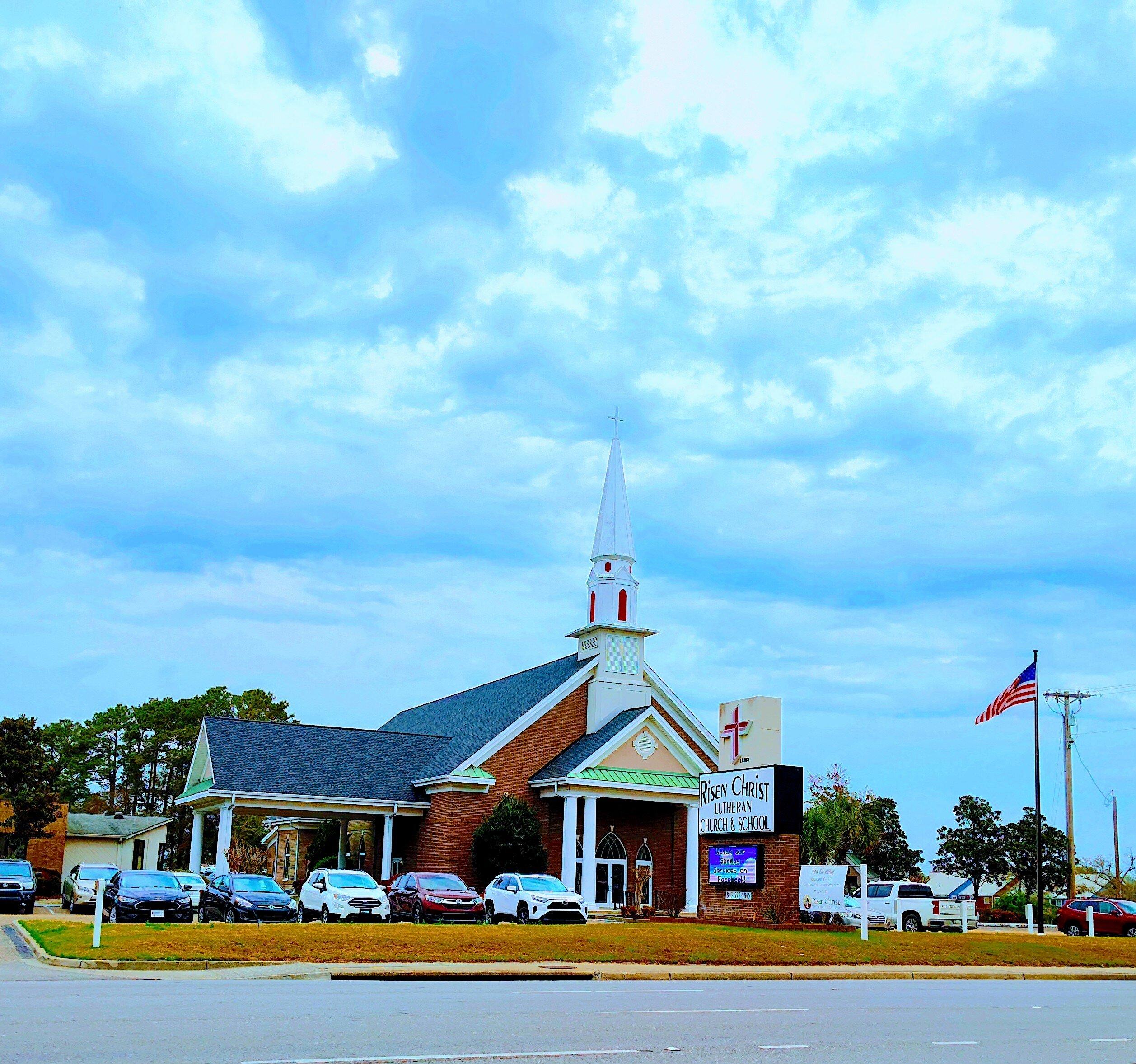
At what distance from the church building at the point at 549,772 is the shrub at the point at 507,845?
0.92 metres

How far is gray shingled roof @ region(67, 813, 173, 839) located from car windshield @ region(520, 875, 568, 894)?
1419 inches

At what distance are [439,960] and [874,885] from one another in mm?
23640

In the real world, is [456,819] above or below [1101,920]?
above

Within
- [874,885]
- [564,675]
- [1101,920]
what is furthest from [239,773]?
[1101,920]

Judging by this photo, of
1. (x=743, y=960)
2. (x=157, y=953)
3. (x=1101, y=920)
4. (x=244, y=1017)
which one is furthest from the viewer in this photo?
(x=1101, y=920)

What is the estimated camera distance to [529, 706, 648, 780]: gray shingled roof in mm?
43188

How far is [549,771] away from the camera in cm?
4394

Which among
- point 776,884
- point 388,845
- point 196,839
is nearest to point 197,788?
point 196,839

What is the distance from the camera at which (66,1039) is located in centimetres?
1065

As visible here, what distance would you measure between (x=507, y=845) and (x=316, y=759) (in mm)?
8145

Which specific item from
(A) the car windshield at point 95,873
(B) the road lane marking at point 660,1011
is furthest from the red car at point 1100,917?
(A) the car windshield at point 95,873

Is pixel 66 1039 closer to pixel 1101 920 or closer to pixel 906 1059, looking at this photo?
pixel 906 1059

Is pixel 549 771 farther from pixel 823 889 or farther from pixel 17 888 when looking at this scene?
pixel 17 888

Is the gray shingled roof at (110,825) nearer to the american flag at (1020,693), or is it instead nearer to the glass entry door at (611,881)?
the glass entry door at (611,881)
